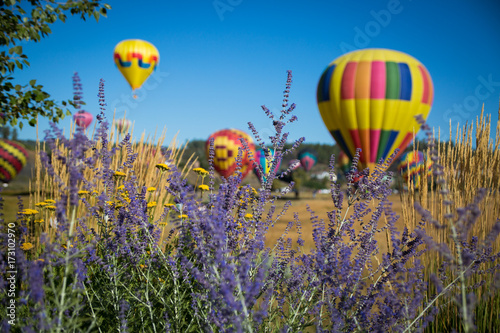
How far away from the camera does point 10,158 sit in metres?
33.8

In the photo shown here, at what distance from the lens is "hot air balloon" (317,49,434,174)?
64.5ft

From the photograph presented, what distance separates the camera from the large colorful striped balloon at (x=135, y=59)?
A: 35.0 m

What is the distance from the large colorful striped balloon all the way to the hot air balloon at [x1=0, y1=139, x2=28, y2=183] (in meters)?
12.7

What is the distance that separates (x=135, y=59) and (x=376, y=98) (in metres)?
25.3

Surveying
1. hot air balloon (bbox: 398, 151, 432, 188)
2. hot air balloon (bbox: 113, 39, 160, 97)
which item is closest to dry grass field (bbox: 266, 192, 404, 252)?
hot air balloon (bbox: 398, 151, 432, 188)

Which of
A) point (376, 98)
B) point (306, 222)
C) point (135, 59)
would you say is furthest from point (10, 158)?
point (376, 98)

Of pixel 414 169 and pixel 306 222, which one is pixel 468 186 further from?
pixel 306 222

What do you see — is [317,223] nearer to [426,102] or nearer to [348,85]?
[348,85]

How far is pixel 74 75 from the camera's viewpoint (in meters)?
2.05

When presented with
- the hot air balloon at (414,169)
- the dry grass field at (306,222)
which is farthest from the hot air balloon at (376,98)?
the hot air balloon at (414,169)

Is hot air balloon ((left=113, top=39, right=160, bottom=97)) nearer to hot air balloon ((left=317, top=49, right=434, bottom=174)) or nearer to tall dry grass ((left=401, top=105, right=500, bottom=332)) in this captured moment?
hot air balloon ((left=317, top=49, right=434, bottom=174))

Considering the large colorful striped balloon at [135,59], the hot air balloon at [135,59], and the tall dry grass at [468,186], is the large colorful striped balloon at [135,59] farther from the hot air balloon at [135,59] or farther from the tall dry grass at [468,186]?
the tall dry grass at [468,186]

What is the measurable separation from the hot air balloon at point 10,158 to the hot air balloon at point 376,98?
99.3 feet

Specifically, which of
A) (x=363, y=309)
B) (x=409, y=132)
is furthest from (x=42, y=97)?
(x=409, y=132)
